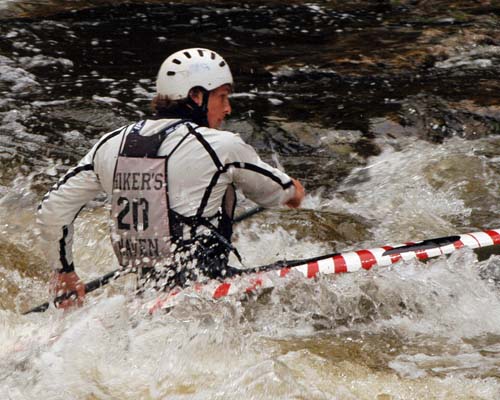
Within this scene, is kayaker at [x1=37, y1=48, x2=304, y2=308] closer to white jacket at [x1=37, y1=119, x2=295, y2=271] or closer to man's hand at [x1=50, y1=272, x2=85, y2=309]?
white jacket at [x1=37, y1=119, x2=295, y2=271]

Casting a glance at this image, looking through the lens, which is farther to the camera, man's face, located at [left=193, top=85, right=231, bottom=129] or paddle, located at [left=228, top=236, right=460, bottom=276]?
paddle, located at [left=228, top=236, right=460, bottom=276]

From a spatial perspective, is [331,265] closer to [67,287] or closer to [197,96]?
[197,96]

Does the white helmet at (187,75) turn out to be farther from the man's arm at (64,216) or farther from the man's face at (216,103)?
the man's arm at (64,216)

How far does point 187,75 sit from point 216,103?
0.69ft

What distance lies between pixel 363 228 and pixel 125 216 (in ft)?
9.68

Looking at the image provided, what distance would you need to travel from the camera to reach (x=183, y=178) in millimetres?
3904

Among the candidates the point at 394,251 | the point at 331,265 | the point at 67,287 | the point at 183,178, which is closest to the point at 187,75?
the point at 183,178

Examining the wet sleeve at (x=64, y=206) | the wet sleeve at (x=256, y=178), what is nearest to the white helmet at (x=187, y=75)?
the wet sleeve at (x=256, y=178)

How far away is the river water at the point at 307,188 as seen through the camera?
13.1 feet

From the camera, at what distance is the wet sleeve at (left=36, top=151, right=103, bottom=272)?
4.14m

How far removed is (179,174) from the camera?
390 cm

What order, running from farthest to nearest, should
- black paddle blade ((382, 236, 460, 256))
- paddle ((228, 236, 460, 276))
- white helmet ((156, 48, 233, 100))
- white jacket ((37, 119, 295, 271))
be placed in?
black paddle blade ((382, 236, 460, 256))
paddle ((228, 236, 460, 276))
white helmet ((156, 48, 233, 100))
white jacket ((37, 119, 295, 271))

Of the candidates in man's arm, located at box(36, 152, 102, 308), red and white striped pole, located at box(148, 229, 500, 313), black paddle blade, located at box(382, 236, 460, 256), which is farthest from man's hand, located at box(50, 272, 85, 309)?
black paddle blade, located at box(382, 236, 460, 256)

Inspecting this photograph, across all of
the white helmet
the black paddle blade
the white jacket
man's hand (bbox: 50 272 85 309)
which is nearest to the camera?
the white jacket
